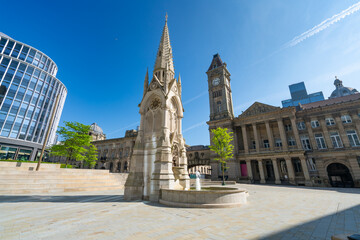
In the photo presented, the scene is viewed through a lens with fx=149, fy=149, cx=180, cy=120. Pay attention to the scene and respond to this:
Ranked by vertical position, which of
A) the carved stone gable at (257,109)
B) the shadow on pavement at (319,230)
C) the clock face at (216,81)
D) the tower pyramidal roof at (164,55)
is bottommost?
the shadow on pavement at (319,230)

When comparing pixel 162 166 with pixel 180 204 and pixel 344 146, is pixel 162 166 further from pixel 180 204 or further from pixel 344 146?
pixel 344 146

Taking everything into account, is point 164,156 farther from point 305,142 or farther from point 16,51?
point 16,51

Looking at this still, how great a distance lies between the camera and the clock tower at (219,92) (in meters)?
39.2

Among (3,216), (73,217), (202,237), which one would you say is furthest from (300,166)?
(3,216)

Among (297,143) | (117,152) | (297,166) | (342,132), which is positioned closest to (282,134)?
(297,143)

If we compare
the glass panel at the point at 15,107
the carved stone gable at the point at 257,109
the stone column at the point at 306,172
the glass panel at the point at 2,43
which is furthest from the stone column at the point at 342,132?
the glass panel at the point at 2,43

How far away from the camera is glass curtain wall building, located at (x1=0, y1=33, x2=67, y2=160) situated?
1738 inches

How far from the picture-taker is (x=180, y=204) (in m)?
8.27

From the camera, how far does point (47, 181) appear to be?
16.3m

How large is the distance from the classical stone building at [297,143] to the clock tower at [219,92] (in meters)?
0.36

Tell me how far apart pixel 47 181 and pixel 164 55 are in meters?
18.5

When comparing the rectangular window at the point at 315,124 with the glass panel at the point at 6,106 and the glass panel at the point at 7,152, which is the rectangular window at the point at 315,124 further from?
the glass panel at the point at 6,106

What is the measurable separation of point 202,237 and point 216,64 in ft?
157

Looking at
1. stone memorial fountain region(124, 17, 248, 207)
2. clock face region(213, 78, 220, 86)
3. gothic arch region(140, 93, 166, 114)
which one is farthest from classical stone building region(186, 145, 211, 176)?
gothic arch region(140, 93, 166, 114)
